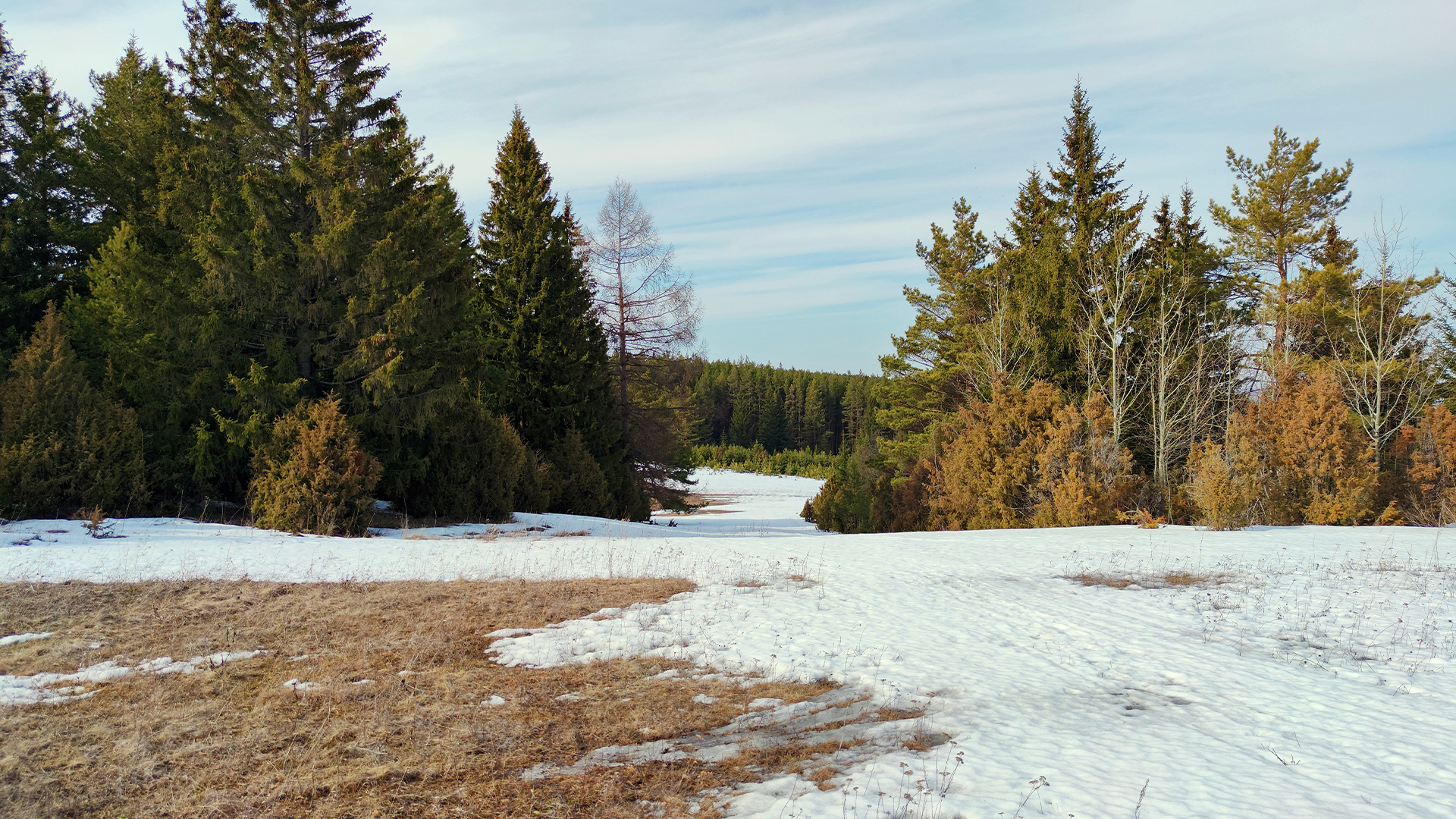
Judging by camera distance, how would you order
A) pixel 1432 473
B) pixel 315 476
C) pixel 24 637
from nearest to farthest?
pixel 24 637
pixel 315 476
pixel 1432 473

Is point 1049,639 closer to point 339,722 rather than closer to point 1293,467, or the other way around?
point 339,722

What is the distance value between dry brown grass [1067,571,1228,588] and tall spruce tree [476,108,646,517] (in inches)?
609

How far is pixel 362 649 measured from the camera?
710cm

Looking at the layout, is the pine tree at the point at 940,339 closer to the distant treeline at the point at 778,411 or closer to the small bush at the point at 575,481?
the small bush at the point at 575,481

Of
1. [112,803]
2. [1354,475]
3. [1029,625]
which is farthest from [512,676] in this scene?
[1354,475]

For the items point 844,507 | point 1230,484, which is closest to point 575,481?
point 844,507

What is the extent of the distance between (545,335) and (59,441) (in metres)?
12.9

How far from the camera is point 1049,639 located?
7.89 metres

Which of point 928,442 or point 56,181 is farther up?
point 56,181

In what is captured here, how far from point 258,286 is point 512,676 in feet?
43.8

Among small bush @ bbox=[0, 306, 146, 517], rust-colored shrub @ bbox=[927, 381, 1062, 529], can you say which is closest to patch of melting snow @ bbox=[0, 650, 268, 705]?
small bush @ bbox=[0, 306, 146, 517]

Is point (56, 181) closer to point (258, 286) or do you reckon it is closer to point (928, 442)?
point (258, 286)

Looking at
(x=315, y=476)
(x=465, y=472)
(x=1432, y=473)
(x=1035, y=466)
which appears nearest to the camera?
(x=315, y=476)

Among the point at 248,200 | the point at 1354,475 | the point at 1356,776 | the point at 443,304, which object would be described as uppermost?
the point at 248,200
